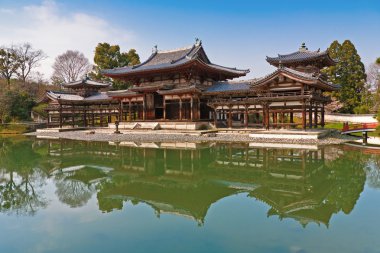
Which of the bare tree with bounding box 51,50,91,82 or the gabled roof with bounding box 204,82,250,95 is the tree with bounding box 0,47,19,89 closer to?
the bare tree with bounding box 51,50,91,82

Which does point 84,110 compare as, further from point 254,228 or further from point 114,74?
point 254,228

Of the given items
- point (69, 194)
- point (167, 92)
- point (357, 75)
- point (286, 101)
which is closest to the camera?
point (69, 194)

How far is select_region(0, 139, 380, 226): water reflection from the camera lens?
8.05 m

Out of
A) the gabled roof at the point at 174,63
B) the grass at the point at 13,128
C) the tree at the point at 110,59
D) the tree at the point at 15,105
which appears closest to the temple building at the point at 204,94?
the gabled roof at the point at 174,63

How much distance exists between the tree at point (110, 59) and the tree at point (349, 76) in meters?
35.6

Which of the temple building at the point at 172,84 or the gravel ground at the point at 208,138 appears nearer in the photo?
the gravel ground at the point at 208,138

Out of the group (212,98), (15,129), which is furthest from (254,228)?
(15,129)

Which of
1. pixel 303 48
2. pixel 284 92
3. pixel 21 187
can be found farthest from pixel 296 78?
pixel 21 187

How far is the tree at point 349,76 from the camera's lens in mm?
43062

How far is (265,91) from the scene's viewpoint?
24938mm

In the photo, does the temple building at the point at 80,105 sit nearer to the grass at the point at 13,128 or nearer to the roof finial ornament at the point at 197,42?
the grass at the point at 13,128

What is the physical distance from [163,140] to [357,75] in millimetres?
35354

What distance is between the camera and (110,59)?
5450 cm

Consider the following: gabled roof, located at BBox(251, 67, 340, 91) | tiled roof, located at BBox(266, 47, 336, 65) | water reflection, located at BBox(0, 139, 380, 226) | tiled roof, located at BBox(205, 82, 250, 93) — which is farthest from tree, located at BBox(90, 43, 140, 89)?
water reflection, located at BBox(0, 139, 380, 226)
